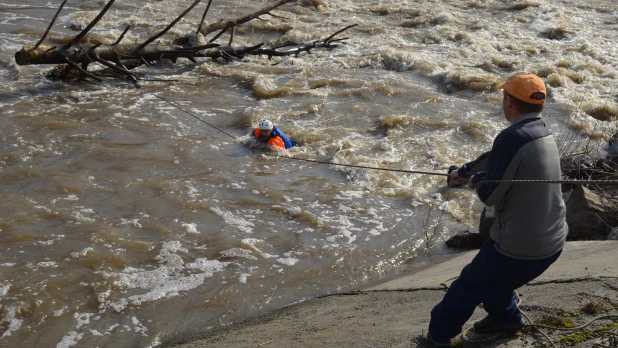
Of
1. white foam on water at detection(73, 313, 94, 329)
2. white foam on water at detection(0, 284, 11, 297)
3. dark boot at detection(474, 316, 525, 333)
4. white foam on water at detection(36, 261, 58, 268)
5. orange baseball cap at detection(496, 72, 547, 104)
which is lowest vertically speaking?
white foam on water at detection(36, 261, 58, 268)

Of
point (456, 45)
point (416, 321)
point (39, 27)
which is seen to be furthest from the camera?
point (456, 45)

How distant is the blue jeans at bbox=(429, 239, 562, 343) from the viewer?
4.11 meters

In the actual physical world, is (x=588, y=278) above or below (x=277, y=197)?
above

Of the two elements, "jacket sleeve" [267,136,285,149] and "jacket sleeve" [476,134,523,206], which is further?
"jacket sleeve" [267,136,285,149]

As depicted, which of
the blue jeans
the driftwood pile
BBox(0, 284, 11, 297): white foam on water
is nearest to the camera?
the blue jeans

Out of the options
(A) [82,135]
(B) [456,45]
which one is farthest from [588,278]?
(B) [456,45]

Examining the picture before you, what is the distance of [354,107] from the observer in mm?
13352

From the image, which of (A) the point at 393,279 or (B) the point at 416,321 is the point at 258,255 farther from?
(B) the point at 416,321

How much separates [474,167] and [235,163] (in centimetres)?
655

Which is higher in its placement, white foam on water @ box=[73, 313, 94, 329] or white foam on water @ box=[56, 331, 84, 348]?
white foam on water @ box=[56, 331, 84, 348]

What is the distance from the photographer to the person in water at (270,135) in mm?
10977

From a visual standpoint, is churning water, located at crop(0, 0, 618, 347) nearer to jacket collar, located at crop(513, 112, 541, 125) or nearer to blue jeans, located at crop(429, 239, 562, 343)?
blue jeans, located at crop(429, 239, 562, 343)

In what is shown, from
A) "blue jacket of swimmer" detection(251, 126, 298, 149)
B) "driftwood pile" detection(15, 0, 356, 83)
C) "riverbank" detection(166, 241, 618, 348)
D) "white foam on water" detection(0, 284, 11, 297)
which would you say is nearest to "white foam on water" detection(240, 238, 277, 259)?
"riverbank" detection(166, 241, 618, 348)

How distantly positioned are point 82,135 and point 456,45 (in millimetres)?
10417
